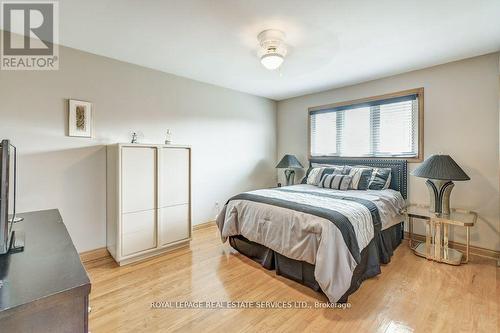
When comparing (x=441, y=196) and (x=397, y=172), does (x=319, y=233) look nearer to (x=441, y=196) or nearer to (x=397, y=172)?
(x=441, y=196)

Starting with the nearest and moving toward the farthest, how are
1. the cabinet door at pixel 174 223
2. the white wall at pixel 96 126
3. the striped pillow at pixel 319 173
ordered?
the white wall at pixel 96 126 < the cabinet door at pixel 174 223 < the striped pillow at pixel 319 173

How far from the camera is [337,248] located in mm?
1927

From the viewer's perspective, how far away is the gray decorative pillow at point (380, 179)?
11.1 ft

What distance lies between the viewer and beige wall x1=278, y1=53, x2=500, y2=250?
110 inches

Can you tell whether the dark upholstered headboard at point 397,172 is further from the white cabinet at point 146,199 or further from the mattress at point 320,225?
the white cabinet at point 146,199

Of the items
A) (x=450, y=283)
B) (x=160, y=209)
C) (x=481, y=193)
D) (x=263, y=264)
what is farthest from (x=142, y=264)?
(x=481, y=193)

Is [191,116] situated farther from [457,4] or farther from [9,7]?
[457,4]

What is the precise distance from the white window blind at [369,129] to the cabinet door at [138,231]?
121 inches

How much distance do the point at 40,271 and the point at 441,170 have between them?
3408 millimetres

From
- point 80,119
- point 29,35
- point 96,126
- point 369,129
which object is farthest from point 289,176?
point 29,35

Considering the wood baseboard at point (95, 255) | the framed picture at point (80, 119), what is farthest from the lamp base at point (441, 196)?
the framed picture at point (80, 119)

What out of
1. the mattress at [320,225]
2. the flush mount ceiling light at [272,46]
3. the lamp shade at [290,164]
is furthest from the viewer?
the lamp shade at [290,164]

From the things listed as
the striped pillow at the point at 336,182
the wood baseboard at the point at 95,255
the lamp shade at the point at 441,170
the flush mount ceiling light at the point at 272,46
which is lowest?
the wood baseboard at the point at 95,255

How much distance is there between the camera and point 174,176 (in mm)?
3033
